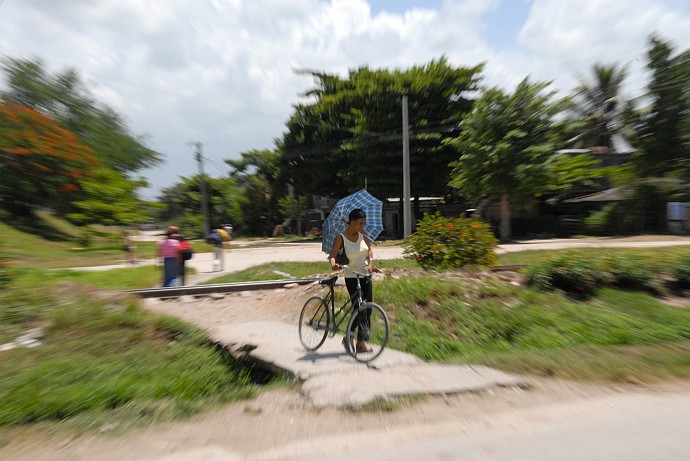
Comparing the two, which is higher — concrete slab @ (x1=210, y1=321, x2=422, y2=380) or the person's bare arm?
the person's bare arm

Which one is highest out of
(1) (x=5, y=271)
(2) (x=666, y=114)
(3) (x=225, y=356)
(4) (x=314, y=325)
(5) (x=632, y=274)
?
(2) (x=666, y=114)

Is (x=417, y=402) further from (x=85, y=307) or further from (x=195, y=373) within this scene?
(x=85, y=307)

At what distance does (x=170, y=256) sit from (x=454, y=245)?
22.7 feet

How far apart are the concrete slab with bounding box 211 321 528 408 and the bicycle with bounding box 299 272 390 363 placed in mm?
147

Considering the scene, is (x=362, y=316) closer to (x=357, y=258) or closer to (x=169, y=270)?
(x=357, y=258)

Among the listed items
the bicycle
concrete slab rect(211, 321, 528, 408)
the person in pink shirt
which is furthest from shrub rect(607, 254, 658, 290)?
the person in pink shirt

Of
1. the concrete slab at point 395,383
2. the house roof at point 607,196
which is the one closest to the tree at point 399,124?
the house roof at point 607,196

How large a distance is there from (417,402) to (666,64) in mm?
30345

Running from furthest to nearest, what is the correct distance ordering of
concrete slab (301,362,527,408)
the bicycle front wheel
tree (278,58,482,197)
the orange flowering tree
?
tree (278,58,482,197) → the orange flowering tree → the bicycle front wheel → concrete slab (301,362,527,408)

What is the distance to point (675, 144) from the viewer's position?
2666 cm

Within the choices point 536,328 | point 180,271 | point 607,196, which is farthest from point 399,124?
point 536,328

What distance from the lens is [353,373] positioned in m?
5.23

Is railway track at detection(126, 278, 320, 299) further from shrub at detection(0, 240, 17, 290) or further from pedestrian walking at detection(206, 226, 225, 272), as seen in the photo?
pedestrian walking at detection(206, 226, 225, 272)

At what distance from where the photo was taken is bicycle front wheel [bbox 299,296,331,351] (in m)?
6.44
